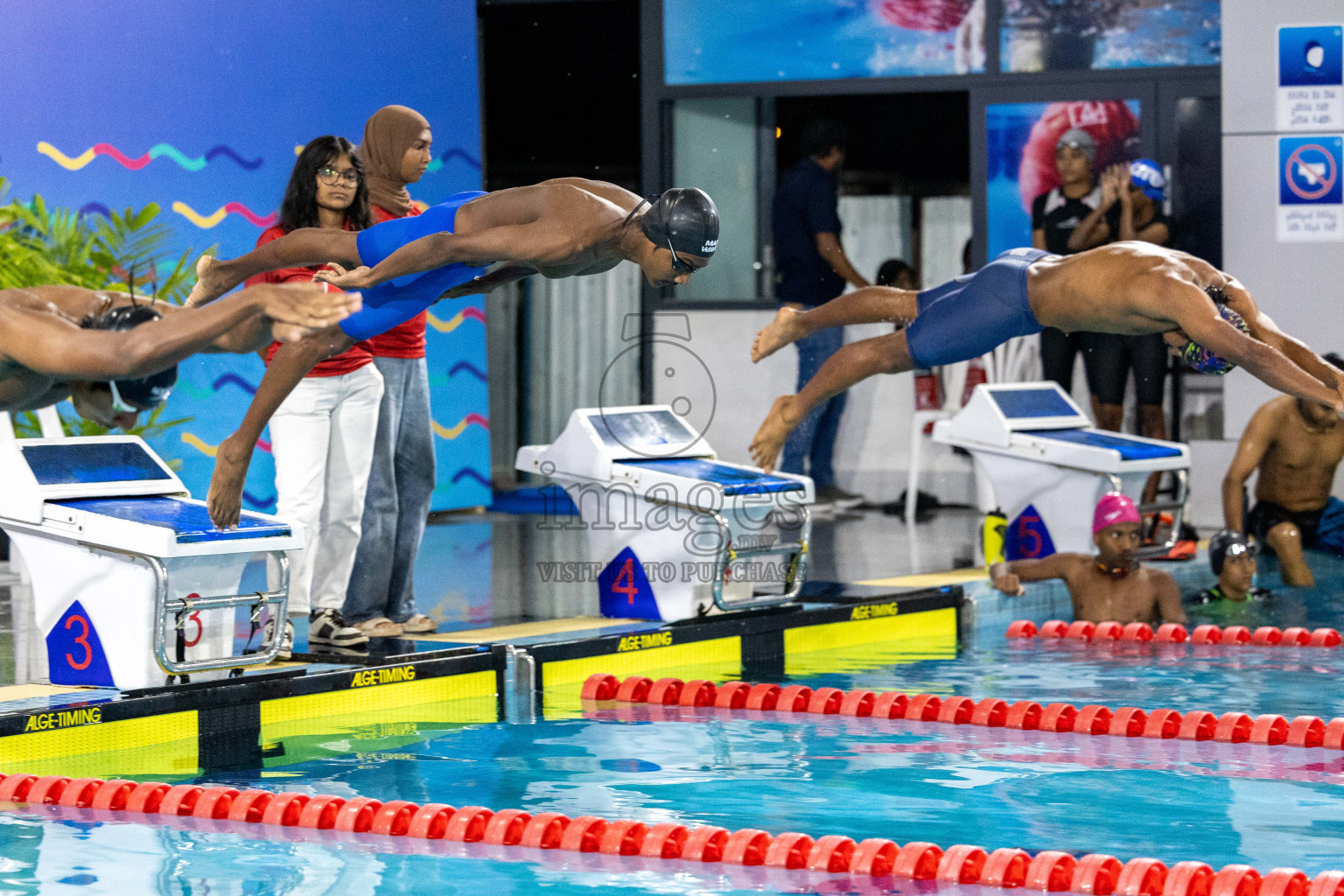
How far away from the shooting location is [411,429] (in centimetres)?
707

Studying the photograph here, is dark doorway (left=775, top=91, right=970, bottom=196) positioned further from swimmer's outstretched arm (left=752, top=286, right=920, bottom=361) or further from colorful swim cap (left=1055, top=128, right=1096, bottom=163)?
swimmer's outstretched arm (left=752, top=286, right=920, bottom=361)

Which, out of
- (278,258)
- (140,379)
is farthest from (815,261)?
(140,379)

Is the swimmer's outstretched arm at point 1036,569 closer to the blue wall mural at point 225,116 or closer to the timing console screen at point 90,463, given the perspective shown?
the timing console screen at point 90,463

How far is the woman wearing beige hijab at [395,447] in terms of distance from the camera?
6762mm

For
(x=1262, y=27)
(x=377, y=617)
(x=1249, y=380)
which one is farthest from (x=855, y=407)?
(x=377, y=617)

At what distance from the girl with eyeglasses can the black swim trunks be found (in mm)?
5444

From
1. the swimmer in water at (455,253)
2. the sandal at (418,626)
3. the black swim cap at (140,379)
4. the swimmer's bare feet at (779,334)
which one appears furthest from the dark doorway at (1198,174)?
the black swim cap at (140,379)

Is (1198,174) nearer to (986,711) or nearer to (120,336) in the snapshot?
(986,711)

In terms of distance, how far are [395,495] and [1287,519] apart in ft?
17.6

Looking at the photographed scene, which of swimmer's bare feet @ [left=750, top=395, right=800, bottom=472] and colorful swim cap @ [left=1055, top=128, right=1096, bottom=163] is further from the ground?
colorful swim cap @ [left=1055, top=128, right=1096, bottom=163]

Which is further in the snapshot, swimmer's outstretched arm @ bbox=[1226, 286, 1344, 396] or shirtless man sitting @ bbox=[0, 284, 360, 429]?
swimmer's outstretched arm @ bbox=[1226, 286, 1344, 396]

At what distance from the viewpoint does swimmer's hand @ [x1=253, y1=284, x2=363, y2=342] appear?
12.6 feet

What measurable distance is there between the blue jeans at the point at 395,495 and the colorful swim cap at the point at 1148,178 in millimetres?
5320

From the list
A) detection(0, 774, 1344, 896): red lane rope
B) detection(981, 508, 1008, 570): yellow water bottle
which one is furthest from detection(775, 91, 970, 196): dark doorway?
detection(0, 774, 1344, 896): red lane rope
